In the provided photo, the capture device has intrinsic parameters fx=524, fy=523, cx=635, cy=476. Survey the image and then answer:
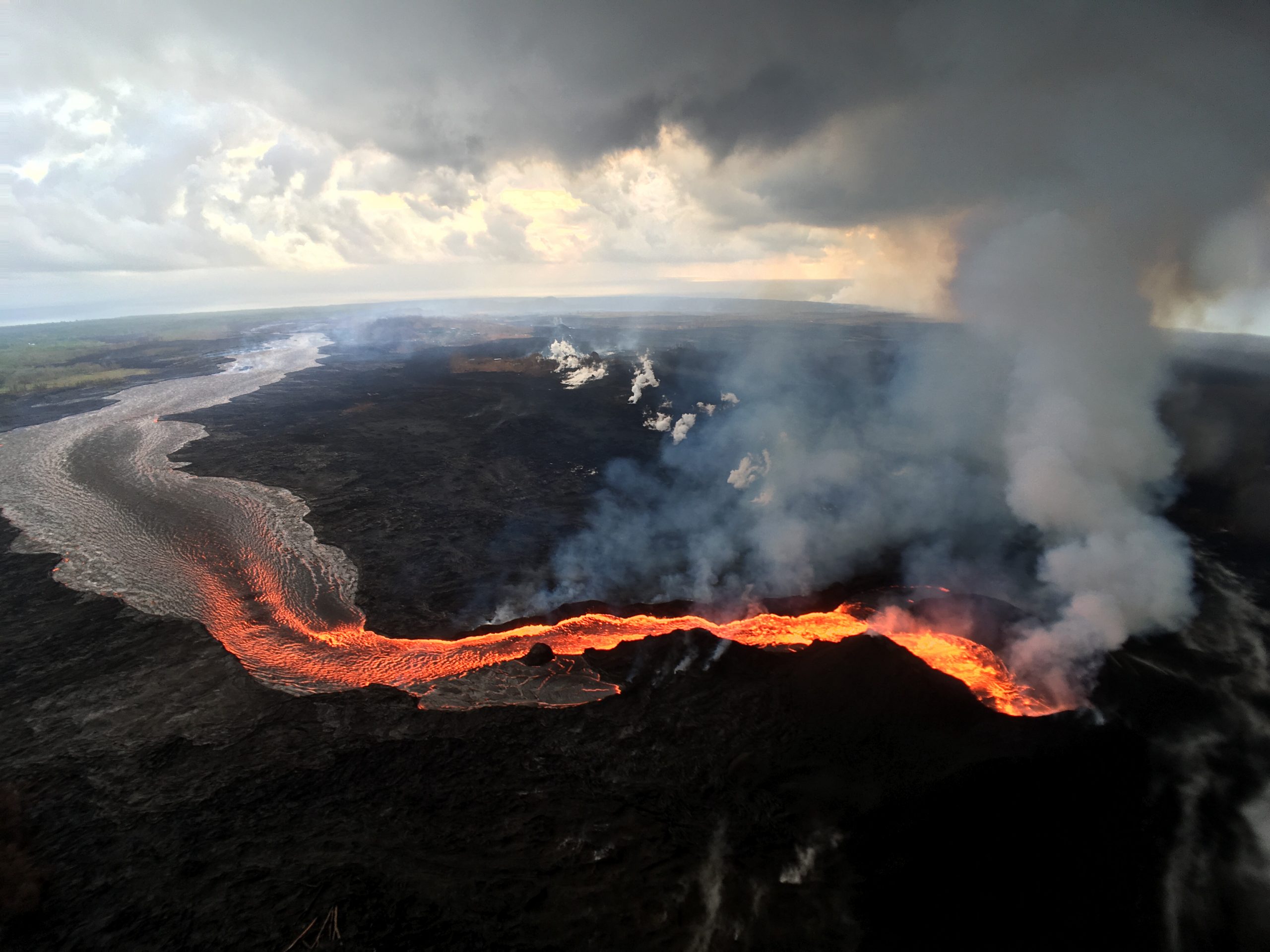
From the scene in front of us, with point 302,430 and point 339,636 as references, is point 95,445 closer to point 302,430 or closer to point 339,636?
point 302,430

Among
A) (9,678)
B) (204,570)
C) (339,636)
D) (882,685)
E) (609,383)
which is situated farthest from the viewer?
(609,383)

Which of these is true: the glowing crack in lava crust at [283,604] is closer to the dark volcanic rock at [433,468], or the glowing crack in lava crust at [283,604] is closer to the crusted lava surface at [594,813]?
the crusted lava surface at [594,813]

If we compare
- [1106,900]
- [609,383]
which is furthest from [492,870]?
[609,383]

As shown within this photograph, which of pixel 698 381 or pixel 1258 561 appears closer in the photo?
pixel 1258 561

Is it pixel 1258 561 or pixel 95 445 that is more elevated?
pixel 95 445

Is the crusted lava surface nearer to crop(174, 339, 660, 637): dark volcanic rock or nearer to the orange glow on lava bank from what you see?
the orange glow on lava bank

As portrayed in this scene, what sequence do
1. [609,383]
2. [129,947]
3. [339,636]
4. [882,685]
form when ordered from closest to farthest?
[129,947] < [882,685] < [339,636] < [609,383]

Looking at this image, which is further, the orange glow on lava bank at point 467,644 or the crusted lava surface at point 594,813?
the orange glow on lava bank at point 467,644

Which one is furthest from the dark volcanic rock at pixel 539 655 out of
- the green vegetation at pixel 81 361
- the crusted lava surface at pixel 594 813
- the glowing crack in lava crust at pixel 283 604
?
the green vegetation at pixel 81 361
